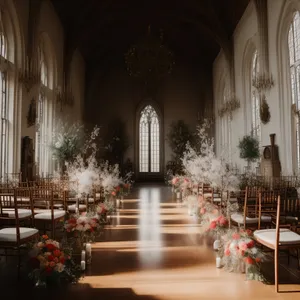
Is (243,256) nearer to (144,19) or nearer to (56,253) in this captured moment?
(56,253)

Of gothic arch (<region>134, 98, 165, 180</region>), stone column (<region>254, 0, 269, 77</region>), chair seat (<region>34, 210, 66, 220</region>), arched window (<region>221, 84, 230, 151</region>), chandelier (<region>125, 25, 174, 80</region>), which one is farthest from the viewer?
gothic arch (<region>134, 98, 165, 180</region>)

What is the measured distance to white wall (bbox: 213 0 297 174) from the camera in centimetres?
1295

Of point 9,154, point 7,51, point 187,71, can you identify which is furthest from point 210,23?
point 9,154

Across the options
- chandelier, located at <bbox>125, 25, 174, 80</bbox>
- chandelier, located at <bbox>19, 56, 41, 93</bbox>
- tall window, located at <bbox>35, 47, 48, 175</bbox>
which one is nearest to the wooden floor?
chandelier, located at <bbox>19, 56, 41, 93</bbox>

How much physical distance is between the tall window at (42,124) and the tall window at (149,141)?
9029mm

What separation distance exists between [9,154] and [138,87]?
13642 millimetres

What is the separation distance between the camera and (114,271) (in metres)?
4.21

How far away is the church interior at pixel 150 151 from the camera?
3.98 metres

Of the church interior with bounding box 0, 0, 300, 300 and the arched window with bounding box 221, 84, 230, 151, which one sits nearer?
the church interior with bounding box 0, 0, 300, 300

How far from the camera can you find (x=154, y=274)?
13.4 ft

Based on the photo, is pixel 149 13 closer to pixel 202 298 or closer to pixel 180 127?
pixel 180 127

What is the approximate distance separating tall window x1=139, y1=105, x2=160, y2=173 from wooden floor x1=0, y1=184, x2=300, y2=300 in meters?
17.2

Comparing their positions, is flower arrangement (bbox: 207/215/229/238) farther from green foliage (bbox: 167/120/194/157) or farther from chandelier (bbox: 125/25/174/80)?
green foliage (bbox: 167/120/194/157)

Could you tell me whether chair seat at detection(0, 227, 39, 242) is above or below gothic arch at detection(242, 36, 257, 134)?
below
